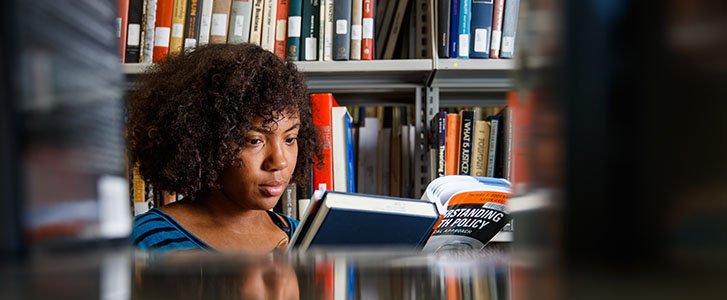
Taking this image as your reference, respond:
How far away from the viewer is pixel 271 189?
120 cm

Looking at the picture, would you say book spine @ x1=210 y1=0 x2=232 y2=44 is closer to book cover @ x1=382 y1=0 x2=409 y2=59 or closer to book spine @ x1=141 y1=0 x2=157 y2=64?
book spine @ x1=141 y1=0 x2=157 y2=64

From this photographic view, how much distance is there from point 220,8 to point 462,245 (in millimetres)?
903

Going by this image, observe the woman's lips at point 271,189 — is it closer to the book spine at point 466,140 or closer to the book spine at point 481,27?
the book spine at point 466,140

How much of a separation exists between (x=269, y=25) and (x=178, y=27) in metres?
0.24

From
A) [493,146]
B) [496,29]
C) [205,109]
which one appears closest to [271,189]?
[205,109]

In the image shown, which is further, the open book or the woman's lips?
the woman's lips

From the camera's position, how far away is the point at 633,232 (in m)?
0.05

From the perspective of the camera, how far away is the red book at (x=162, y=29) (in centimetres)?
142

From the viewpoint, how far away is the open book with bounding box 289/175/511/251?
764 mm

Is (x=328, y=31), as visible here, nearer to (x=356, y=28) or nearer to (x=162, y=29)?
(x=356, y=28)

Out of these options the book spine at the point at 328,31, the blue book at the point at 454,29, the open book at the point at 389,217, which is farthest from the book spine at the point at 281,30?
the open book at the point at 389,217

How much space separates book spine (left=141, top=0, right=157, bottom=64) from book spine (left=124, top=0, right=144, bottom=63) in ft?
0.06

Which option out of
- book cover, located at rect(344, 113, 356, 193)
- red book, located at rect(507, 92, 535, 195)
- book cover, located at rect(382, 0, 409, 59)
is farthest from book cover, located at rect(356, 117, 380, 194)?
red book, located at rect(507, 92, 535, 195)

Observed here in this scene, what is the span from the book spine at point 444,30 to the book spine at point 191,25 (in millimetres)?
654
